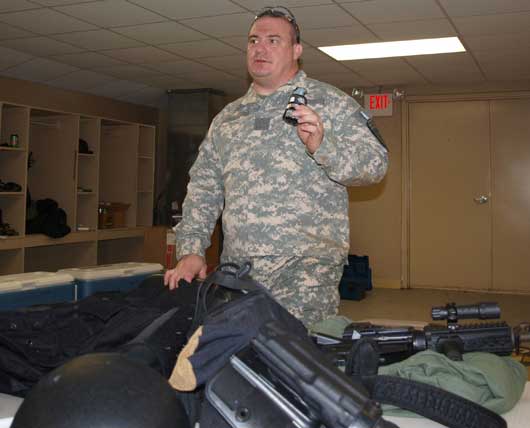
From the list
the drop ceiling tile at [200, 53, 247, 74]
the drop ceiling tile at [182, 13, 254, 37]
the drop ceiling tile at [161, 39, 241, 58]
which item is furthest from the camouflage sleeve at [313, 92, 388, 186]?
the drop ceiling tile at [200, 53, 247, 74]

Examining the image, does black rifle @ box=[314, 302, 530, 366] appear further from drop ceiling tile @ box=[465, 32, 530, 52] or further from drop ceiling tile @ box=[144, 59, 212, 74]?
drop ceiling tile @ box=[144, 59, 212, 74]

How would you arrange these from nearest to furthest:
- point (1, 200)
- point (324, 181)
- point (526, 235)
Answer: point (324, 181) → point (1, 200) → point (526, 235)

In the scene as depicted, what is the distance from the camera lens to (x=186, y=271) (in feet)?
5.80

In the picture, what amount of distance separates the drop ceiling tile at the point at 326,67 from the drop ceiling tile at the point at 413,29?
104 centimetres

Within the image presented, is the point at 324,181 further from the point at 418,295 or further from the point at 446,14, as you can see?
the point at 418,295

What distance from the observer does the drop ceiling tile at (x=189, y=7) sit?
14.3 ft

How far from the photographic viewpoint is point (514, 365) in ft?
4.37

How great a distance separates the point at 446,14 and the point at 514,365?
3837 mm

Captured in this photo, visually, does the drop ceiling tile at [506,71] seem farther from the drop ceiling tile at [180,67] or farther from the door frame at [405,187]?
the drop ceiling tile at [180,67]

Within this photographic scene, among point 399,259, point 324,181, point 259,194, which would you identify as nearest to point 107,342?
point 259,194

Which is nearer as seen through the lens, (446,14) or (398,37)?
(446,14)

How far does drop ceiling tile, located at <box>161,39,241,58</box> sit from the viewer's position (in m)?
5.55

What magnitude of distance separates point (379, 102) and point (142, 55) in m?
3.06

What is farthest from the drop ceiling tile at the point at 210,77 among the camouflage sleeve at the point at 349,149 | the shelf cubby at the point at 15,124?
the camouflage sleeve at the point at 349,149
